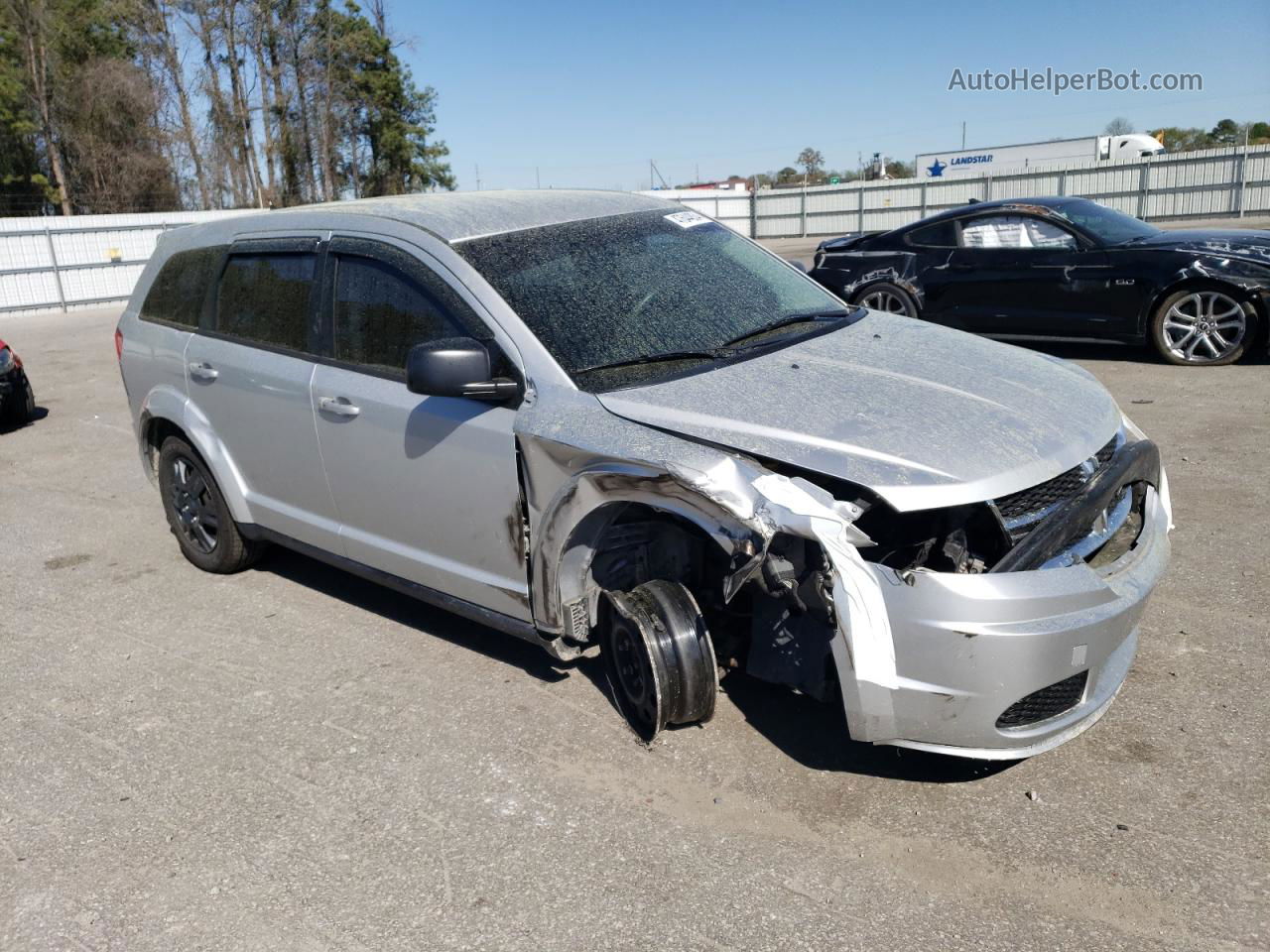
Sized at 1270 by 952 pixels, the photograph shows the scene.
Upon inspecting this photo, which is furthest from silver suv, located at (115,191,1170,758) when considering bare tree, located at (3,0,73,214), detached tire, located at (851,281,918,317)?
bare tree, located at (3,0,73,214)

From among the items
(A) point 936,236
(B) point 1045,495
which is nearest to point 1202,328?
(A) point 936,236

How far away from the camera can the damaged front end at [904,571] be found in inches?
111

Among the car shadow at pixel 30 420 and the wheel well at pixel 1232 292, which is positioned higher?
the wheel well at pixel 1232 292

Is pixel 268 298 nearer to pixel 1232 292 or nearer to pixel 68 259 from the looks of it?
pixel 1232 292

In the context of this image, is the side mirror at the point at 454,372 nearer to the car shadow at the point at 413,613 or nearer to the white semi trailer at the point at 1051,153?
the car shadow at the point at 413,613

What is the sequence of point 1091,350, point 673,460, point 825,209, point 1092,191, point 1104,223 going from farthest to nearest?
point 825,209, point 1092,191, point 1091,350, point 1104,223, point 673,460

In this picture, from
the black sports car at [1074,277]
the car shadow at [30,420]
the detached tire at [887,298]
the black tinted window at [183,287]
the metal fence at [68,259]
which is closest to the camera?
the black tinted window at [183,287]

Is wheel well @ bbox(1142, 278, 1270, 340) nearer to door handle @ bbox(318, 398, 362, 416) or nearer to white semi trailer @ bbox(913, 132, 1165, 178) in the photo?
door handle @ bbox(318, 398, 362, 416)

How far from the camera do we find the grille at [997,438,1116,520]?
302cm

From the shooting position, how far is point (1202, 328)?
356 inches

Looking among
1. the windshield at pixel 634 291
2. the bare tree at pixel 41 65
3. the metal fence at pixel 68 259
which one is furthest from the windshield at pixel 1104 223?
the bare tree at pixel 41 65

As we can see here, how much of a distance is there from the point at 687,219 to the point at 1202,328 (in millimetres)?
6427

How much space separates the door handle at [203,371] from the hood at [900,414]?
2414 millimetres

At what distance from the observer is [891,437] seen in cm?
303
